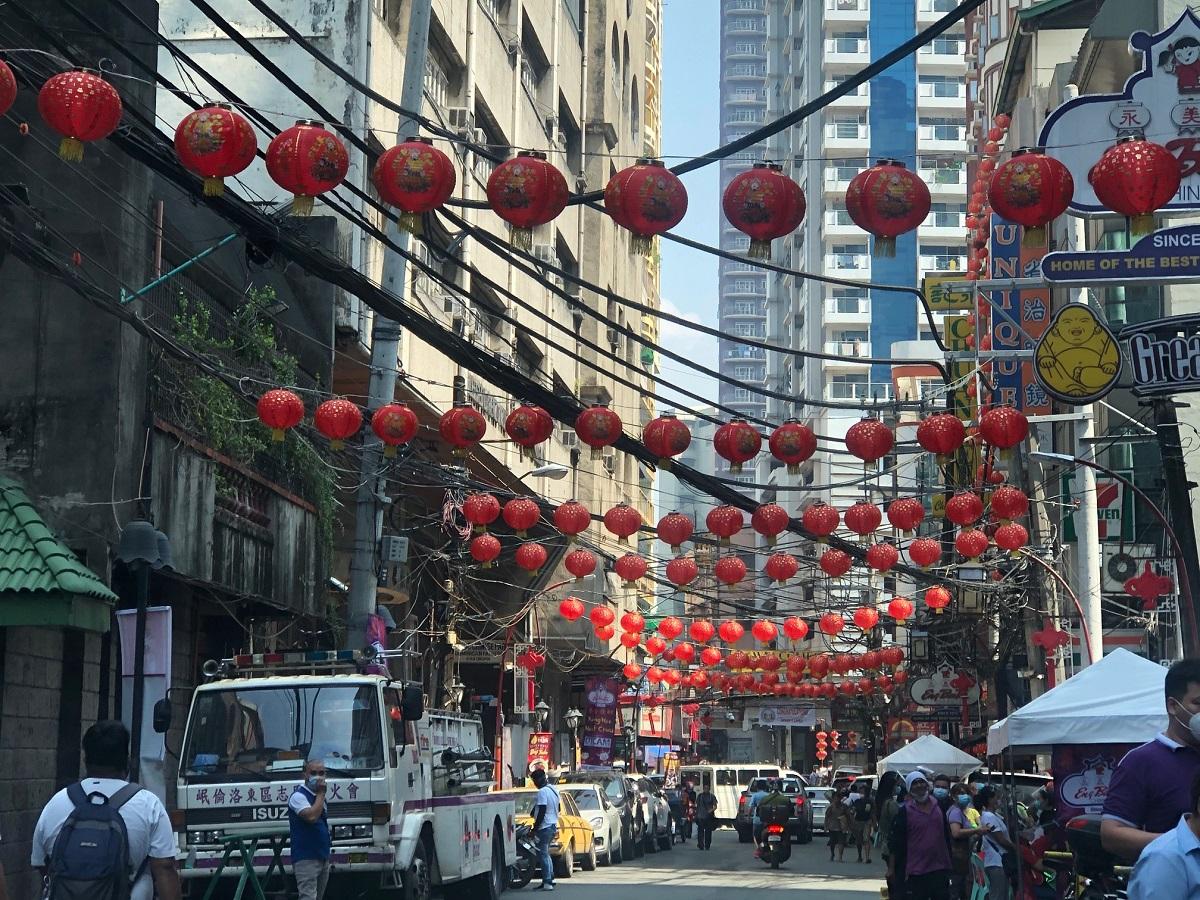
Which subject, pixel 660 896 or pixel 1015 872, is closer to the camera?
pixel 1015 872

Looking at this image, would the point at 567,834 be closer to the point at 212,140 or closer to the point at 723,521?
the point at 723,521

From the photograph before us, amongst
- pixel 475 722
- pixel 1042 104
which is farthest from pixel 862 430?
pixel 1042 104

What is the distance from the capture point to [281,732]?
17.2m

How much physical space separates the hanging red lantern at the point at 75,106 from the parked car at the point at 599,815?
72.2 ft

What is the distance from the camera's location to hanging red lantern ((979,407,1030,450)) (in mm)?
19906

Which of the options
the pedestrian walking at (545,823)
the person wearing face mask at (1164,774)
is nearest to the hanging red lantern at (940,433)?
the pedestrian walking at (545,823)

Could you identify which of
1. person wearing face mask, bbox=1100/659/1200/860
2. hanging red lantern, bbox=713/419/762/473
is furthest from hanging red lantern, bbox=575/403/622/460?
person wearing face mask, bbox=1100/659/1200/860

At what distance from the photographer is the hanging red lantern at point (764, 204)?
42.3 feet

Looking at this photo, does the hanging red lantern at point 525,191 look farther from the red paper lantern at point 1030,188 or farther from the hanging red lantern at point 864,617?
the hanging red lantern at point 864,617

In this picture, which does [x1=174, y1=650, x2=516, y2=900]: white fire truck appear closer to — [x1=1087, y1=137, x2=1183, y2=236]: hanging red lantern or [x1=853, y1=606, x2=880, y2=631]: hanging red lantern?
[x1=1087, y1=137, x2=1183, y2=236]: hanging red lantern

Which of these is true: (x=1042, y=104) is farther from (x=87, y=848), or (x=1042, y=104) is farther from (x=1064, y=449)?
(x=87, y=848)

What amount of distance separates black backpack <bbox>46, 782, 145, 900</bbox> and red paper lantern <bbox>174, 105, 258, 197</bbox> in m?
5.64

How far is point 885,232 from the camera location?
13195 mm

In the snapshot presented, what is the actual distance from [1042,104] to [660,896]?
2719 cm
